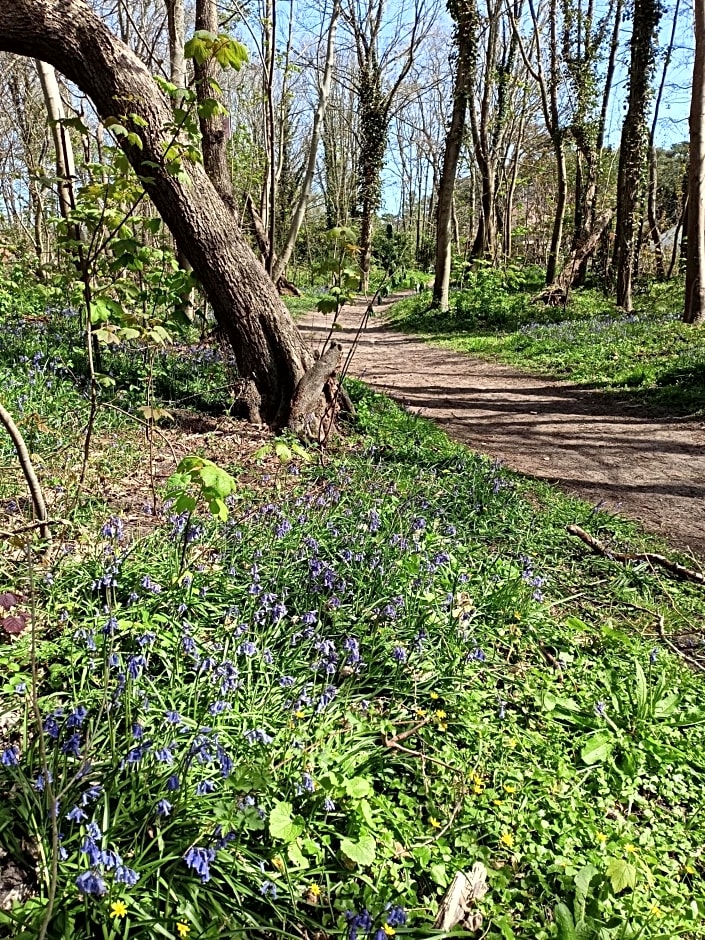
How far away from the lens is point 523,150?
3023 cm

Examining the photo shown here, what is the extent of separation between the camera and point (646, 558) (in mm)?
3756

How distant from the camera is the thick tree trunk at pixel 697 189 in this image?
9.38m

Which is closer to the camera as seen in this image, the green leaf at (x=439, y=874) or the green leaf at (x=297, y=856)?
the green leaf at (x=297, y=856)

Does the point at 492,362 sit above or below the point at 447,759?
above

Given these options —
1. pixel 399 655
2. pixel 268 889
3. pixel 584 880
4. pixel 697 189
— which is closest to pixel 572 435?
pixel 399 655

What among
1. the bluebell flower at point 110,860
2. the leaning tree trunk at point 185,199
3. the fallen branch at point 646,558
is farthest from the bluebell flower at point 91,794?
the leaning tree trunk at point 185,199

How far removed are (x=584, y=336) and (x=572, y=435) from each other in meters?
4.88

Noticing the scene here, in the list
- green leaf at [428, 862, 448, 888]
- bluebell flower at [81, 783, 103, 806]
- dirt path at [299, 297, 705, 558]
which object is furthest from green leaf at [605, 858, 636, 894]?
dirt path at [299, 297, 705, 558]

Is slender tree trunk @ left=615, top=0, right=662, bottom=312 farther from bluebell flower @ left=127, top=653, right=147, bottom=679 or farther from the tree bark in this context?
bluebell flower @ left=127, top=653, right=147, bottom=679

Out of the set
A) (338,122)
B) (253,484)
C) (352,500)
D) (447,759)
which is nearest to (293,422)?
(253,484)

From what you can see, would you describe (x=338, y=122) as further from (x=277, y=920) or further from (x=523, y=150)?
(x=277, y=920)

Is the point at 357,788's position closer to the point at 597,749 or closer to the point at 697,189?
the point at 597,749

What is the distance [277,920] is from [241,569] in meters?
1.45

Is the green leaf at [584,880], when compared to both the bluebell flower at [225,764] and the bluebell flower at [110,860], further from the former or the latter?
the bluebell flower at [110,860]
